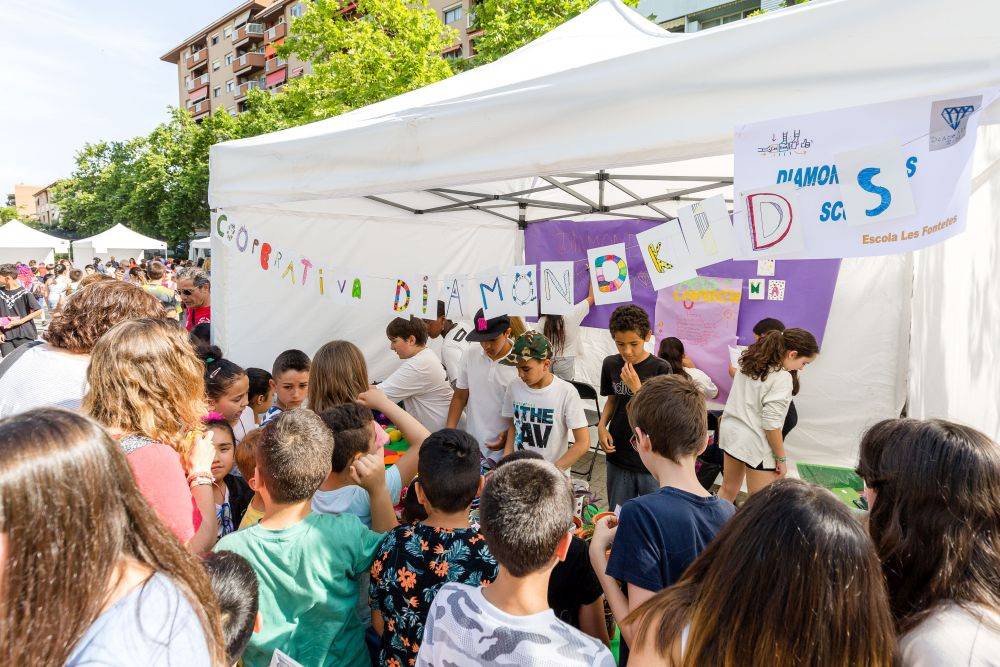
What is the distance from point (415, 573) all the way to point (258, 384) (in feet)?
7.14

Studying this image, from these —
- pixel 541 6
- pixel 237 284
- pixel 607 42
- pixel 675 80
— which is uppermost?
pixel 541 6

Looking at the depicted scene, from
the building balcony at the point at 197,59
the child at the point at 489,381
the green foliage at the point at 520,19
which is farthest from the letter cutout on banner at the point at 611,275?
the building balcony at the point at 197,59

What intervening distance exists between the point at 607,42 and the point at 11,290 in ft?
26.7

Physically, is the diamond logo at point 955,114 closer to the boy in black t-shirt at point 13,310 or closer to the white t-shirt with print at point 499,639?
the white t-shirt with print at point 499,639

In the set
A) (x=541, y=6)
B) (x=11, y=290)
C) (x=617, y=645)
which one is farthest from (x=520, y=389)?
(x=541, y=6)

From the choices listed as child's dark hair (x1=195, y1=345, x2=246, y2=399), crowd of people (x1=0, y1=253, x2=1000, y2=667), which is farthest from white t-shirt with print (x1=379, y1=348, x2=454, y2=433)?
child's dark hair (x1=195, y1=345, x2=246, y2=399)

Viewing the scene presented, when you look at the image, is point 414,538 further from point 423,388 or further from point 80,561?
point 423,388

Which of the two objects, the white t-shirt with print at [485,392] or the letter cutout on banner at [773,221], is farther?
the white t-shirt with print at [485,392]

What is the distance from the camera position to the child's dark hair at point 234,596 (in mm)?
1331

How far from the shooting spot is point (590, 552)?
165 centimetres

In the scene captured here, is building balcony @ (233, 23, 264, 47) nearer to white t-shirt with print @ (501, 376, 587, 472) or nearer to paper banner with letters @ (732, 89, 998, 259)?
white t-shirt with print @ (501, 376, 587, 472)

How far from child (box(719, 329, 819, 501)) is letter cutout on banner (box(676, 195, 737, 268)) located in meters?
1.50

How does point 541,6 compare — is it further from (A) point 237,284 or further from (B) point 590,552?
(B) point 590,552

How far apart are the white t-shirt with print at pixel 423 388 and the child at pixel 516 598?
231 centimetres
